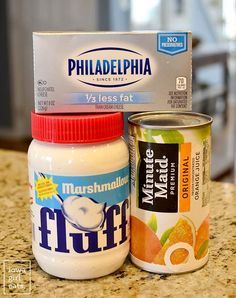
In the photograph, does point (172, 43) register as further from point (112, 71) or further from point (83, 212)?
point (83, 212)

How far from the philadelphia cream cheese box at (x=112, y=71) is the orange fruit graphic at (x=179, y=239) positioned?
132mm

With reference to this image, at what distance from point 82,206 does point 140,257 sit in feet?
0.35

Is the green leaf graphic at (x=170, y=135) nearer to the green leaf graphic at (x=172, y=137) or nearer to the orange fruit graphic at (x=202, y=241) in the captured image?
the green leaf graphic at (x=172, y=137)

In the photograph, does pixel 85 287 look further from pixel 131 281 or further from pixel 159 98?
pixel 159 98

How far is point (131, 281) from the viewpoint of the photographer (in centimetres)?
61

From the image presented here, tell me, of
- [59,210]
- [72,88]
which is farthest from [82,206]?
[72,88]

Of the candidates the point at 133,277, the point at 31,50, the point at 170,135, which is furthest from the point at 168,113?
the point at 31,50

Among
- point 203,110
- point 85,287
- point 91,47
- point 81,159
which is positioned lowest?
point 203,110

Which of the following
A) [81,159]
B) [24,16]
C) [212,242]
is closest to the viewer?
[81,159]

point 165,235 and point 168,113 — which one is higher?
point 168,113

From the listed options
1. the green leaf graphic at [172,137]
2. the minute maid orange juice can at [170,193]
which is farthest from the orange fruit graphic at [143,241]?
the green leaf graphic at [172,137]

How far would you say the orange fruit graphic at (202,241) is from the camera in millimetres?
620

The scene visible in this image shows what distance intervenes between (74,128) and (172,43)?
14 centimetres

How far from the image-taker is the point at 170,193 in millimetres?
596
